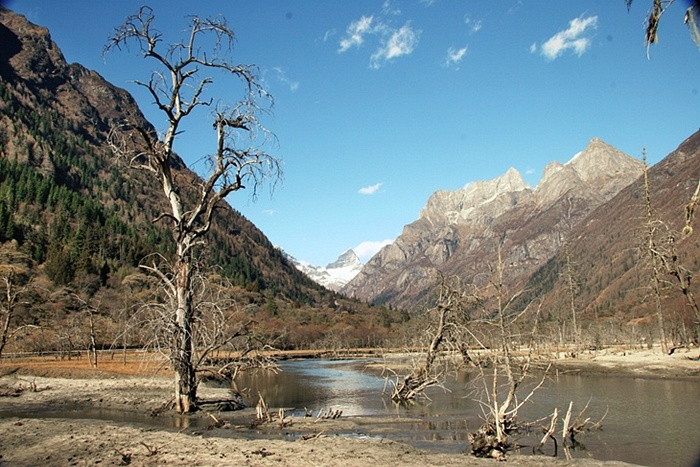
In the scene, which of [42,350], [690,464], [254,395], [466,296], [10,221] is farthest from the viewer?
[10,221]

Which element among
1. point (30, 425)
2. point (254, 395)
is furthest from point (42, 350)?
point (30, 425)

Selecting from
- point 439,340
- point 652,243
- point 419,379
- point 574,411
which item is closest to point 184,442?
point 419,379

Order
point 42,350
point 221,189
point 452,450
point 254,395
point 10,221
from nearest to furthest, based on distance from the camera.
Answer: point 452,450 < point 221,189 < point 254,395 < point 42,350 < point 10,221

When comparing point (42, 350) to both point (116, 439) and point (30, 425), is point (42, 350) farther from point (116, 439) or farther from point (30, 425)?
point (116, 439)

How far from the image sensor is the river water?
20.6 m

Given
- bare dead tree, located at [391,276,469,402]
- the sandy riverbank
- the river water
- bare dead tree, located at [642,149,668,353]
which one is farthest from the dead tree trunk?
bare dead tree, located at [642,149,668,353]

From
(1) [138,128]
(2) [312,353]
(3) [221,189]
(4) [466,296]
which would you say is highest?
(1) [138,128]

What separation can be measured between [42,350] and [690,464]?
277ft

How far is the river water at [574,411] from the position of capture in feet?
67.4

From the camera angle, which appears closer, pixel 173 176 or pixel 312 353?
pixel 173 176

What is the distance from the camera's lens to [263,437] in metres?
21.0

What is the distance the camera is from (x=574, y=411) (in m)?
31.4

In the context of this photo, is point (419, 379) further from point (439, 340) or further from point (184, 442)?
point (184, 442)

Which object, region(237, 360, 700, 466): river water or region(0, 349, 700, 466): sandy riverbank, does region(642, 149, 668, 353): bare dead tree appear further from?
region(0, 349, 700, 466): sandy riverbank
